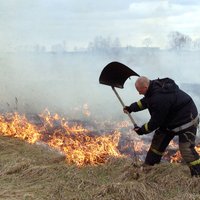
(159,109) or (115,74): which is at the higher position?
(115,74)

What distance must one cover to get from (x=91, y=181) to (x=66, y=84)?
10285mm

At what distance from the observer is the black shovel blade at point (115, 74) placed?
6953 mm

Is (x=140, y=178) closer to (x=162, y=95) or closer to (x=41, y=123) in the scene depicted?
(x=162, y=95)

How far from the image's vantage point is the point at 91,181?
A: 20.5ft

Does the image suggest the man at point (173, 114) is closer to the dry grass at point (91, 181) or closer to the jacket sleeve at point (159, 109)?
the jacket sleeve at point (159, 109)

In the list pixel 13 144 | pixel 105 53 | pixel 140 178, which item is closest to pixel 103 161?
pixel 140 178

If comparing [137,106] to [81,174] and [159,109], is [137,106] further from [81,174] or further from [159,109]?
[81,174]

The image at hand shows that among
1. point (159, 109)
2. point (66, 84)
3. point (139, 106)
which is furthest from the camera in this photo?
point (66, 84)

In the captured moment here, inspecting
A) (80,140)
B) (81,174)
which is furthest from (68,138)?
(81,174)

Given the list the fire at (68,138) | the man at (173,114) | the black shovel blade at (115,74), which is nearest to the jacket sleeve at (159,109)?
the man at (173,114)

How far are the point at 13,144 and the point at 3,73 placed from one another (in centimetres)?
778

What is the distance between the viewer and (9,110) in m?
13.8

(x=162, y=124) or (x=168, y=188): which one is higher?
→ (x=162, y=124)

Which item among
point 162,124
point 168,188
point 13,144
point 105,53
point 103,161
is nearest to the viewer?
point 168,188
